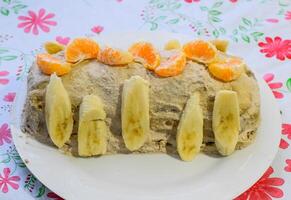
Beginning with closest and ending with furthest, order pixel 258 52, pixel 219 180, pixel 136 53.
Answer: pixel 219 180 → pixel 136 53 → pixel 258 52

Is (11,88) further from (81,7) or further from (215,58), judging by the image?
(215,58)

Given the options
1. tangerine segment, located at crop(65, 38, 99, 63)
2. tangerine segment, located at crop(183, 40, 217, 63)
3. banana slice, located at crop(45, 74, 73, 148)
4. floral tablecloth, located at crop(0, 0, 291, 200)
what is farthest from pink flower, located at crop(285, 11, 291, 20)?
banana slice, located at crop(45, 74, 73, 148)

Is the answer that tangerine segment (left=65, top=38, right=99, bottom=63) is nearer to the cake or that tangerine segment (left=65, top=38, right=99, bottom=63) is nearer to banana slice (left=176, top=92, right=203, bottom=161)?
the cake

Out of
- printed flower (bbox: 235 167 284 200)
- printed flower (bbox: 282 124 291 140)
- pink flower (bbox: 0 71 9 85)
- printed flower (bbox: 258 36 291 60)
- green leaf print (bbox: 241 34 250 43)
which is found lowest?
printed flower (bbox: 235 167 284 200)

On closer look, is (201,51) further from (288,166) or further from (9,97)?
(9,97)

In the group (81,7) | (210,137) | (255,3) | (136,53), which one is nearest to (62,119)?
(136,53)

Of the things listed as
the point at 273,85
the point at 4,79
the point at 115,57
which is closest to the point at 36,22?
the point at 4,79
